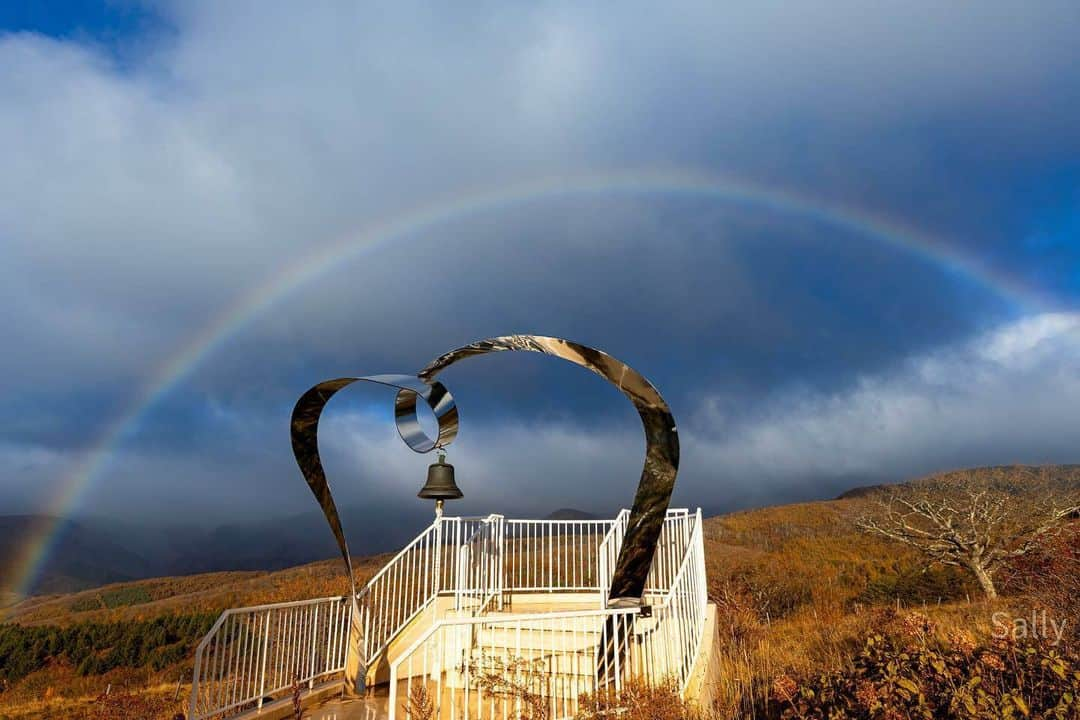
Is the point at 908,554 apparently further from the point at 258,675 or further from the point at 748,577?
the point at 258,675

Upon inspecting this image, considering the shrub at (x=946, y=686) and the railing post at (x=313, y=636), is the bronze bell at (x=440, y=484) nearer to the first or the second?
the railing post at (x=313, y=636)

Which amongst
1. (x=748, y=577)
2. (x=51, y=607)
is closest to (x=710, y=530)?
(x=748, y=577)

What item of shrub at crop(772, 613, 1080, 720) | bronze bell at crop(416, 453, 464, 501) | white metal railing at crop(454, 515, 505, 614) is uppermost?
bronze bell at crop(416, 453, 464, 501)

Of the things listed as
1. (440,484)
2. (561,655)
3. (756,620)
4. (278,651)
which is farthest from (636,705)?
(756,620)

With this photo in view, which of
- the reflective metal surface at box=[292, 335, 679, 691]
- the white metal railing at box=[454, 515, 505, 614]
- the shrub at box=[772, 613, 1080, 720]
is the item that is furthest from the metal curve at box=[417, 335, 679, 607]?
the white metal railing at box=[454, 515, 505, 614]

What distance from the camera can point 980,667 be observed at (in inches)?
190

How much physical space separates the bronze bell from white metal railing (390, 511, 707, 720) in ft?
5.20

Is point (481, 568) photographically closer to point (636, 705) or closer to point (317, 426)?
point (317, 426)

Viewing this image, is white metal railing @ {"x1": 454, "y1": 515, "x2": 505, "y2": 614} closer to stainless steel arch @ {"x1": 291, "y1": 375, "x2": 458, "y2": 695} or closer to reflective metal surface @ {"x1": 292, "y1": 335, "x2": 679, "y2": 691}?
stainless steel arch @ {"x1": 291, "y1": 375, "x2": 458, "y2": 695}

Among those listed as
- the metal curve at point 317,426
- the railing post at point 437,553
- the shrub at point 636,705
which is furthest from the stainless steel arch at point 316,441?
the shrub at point 636,705

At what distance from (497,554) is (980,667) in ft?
21.1

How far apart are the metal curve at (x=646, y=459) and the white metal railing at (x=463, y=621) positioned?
1.18 feet

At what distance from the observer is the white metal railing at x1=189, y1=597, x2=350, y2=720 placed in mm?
6117

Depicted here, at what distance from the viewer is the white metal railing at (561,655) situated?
5.32m
